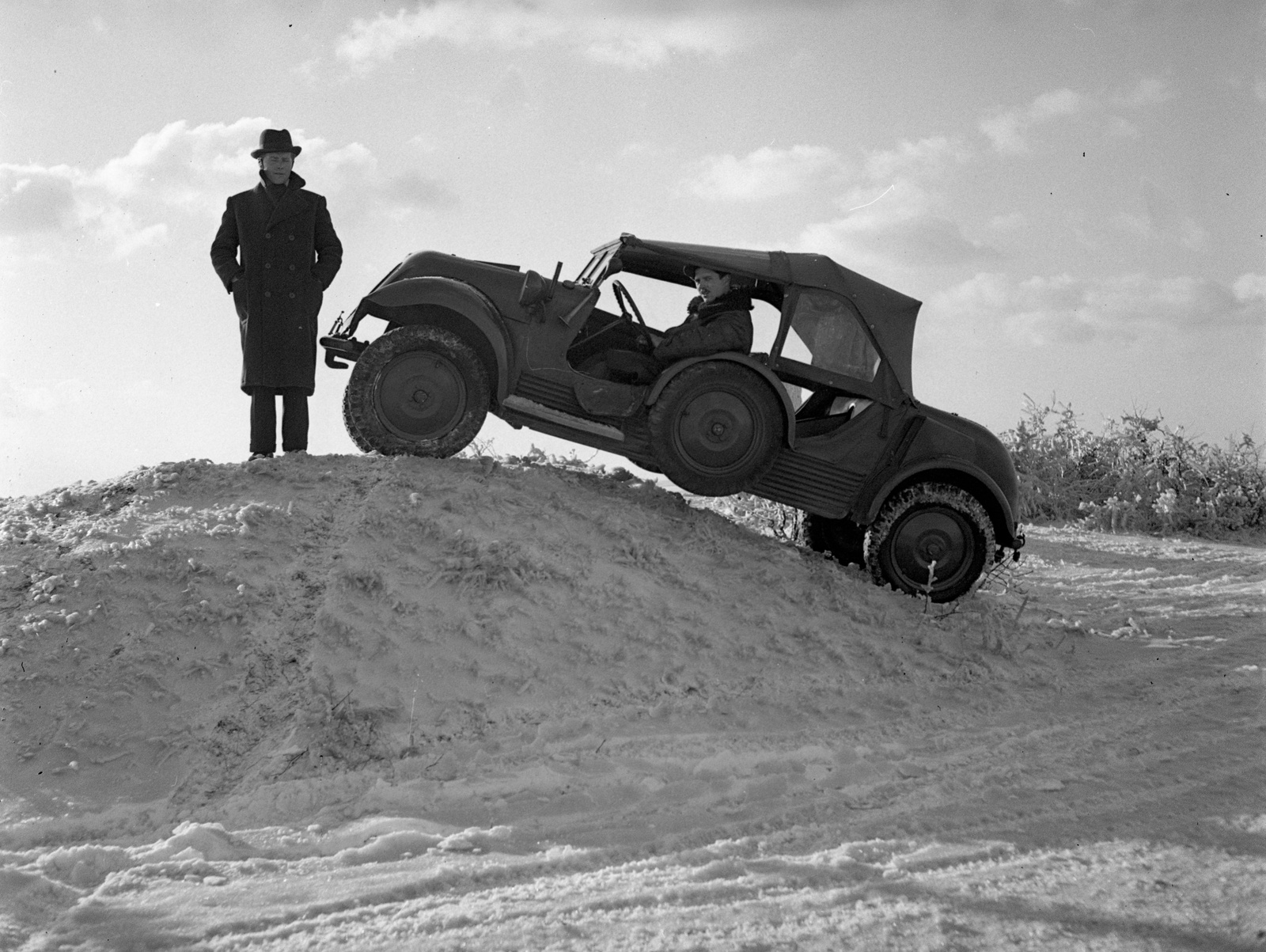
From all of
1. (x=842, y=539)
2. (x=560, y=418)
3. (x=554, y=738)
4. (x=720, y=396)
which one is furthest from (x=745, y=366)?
(x=554, y=738)

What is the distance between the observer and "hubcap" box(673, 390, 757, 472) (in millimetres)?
8086

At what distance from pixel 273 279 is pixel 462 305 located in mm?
1430

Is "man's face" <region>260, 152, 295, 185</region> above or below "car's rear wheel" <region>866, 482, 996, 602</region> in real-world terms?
above

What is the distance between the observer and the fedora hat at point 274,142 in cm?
862

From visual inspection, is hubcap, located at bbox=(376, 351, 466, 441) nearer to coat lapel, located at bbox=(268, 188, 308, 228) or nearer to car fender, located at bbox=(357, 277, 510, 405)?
car fender, located at bbox=(357, 277, 510, 405)

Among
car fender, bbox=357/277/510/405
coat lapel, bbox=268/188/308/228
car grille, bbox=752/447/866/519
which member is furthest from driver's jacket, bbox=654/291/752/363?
coat lapel, bbox=268/188/308/228

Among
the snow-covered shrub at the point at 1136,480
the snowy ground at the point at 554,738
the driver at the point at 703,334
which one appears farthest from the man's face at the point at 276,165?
the snow-covered shrub at the point at 1136,480

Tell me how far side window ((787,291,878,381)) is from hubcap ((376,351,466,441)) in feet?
7.36

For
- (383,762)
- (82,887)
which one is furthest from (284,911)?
(383,762)

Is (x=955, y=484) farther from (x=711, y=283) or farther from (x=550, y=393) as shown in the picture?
(x=550, y=393)

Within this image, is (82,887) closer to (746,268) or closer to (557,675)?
(557,675)

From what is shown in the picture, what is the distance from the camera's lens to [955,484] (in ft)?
28.4

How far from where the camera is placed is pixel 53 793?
17.6 ft

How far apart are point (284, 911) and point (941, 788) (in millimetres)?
2941
